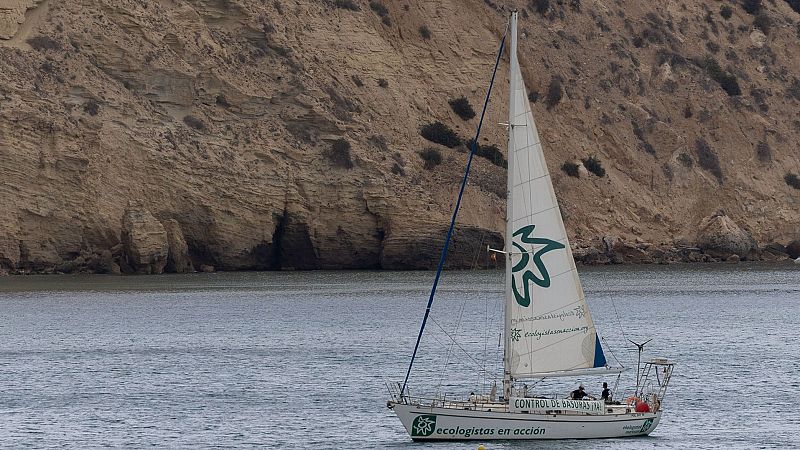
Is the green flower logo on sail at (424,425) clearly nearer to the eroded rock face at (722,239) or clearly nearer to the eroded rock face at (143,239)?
the eroded rock face at (143,239)

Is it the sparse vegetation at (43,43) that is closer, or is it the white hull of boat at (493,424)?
the white hull of boat at (493,424)

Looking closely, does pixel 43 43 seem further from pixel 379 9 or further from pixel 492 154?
pixel 492 154

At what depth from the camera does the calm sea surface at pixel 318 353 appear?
37219 mm

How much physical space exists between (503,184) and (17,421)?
56.5 m

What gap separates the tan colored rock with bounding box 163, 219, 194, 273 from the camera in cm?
8300

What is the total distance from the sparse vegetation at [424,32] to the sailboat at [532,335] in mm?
68841

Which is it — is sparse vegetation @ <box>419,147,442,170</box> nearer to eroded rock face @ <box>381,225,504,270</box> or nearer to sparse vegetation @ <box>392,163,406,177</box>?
sparse vegetation @ <box>392,163,406,177</box>

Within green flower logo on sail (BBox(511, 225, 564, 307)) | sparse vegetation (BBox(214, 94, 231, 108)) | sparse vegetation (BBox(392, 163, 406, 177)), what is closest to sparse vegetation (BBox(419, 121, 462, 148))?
sparse vegetation (BBox(392, 163, 406, 177))

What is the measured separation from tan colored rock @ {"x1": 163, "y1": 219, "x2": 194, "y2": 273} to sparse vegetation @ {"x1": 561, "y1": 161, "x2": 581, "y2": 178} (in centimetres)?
2706

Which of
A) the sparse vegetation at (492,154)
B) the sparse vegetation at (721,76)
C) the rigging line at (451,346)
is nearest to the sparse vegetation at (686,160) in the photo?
the sparse vegetation at (721,76)

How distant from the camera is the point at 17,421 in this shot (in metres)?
39.0

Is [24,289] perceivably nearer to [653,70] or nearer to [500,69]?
[500,69]

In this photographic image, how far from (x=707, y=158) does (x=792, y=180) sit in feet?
20.2

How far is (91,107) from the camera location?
85.4 metres
